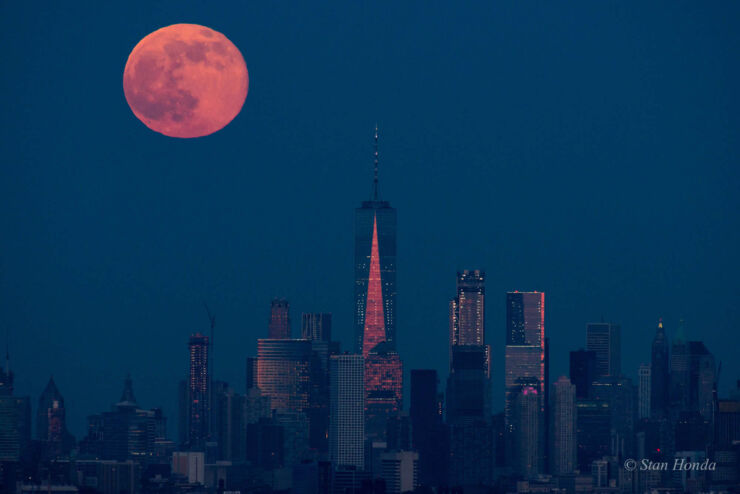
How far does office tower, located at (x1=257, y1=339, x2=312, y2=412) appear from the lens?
135250 mm

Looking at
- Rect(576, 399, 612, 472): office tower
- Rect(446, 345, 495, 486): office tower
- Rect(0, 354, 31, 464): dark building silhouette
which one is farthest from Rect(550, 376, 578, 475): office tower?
Rect(0, 354, 31, 464): dark building silhouette

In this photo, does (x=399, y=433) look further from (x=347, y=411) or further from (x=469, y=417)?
(x=347, y=411)

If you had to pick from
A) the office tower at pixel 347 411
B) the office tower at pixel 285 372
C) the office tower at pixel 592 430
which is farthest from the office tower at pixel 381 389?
the office tower at pixel 592 430

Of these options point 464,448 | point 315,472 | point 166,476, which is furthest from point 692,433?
point 166,476

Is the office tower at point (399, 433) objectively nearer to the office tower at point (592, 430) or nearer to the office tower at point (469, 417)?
the office tower at point (469, 417)

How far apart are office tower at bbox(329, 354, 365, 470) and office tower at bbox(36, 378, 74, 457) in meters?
18.4

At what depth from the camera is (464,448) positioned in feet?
387

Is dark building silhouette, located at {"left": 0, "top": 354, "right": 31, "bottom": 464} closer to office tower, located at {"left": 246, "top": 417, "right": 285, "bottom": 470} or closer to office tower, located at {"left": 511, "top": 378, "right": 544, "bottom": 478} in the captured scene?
office tower, located at {"left": 246, "top": 417, "right": 285, "bottom": 470}

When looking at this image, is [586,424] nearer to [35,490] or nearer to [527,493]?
[527,493]

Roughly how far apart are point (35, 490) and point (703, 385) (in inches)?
2228

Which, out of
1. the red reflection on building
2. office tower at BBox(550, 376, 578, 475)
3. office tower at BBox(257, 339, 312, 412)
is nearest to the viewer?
office tower at BBox(550, 376, 578, 475)

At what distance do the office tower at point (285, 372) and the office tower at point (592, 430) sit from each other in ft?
73.0

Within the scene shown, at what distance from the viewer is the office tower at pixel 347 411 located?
124375mm

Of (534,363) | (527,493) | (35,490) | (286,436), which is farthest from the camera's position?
(534,363)
